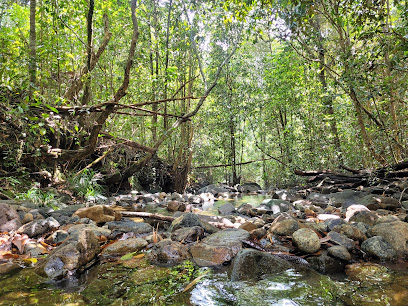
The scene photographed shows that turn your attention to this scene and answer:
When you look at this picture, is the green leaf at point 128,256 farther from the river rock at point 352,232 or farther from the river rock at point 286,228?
the river rock at point 352,232

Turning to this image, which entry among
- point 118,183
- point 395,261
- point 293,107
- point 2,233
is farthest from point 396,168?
point 118,183

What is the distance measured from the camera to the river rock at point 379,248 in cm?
265

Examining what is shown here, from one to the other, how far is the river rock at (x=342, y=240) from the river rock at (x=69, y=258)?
2580 millimetres

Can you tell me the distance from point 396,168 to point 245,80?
9.40 m

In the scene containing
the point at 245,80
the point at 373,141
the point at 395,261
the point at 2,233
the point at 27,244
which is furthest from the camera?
the point at 245,80

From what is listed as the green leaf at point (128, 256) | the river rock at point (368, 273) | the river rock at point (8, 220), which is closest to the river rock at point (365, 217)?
the river rock at point (368, 273)

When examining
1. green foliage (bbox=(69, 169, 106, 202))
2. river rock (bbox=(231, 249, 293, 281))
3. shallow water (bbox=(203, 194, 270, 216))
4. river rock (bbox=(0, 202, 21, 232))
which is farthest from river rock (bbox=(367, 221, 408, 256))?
green foliage (bbox=(69, 169, 106, 202))

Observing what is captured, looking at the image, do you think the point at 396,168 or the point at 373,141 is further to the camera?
the point at 373,141

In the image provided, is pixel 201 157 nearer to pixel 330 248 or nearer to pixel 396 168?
pixel 396 168

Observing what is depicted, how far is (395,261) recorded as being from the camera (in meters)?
2.59

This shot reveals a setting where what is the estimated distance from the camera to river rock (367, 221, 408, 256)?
8.96ft

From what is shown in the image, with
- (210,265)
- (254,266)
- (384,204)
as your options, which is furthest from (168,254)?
(384,204)

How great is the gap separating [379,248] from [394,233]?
33 centimetres

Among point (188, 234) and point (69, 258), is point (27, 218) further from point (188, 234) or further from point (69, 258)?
point (188, 234)
